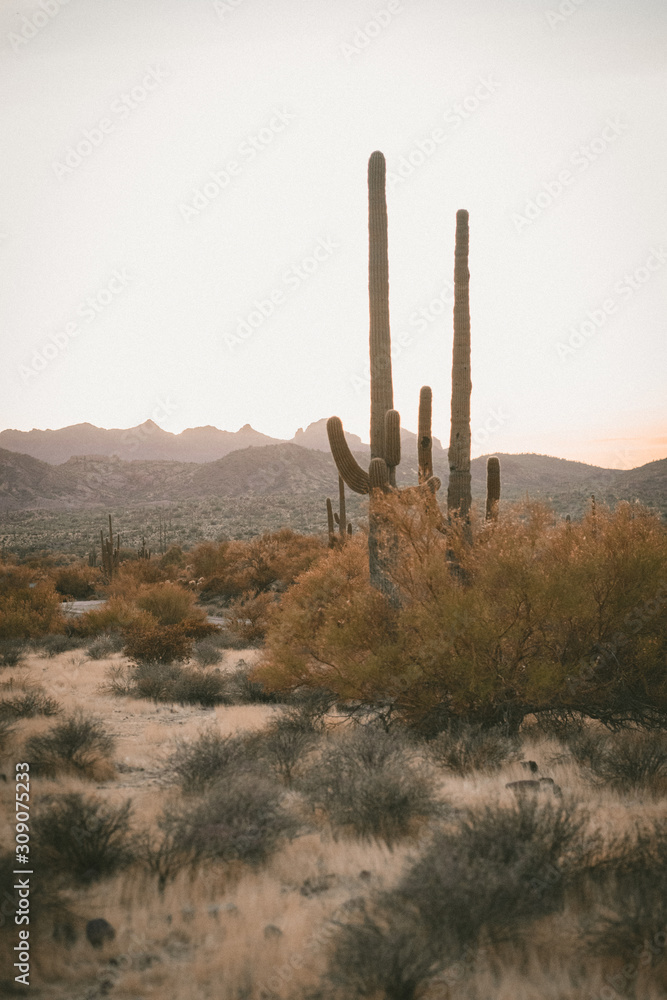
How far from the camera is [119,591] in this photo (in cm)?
2125

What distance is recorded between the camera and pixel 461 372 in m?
10.1

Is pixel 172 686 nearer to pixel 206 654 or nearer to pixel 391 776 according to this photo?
pixel 206 654

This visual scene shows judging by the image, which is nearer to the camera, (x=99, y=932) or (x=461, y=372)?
(x=99, y=932)

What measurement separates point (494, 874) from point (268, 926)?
55.5 inches

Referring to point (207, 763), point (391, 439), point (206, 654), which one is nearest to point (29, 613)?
point (206, 654)

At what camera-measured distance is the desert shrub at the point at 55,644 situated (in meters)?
14.1

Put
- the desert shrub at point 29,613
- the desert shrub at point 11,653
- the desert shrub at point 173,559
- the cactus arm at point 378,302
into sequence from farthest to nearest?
1. the desert shrub at point 173,559
2. the desert shrub at point 29,613
3. the desert shrub at point 11,653
4. the cactus arm at point 378,302

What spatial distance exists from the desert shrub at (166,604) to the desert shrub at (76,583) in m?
10.3

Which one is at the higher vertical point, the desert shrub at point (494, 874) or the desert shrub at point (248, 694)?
the desert shrub at point (494, 874)

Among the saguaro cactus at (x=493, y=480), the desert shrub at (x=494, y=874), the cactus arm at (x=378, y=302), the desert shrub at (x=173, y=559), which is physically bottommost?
A: the desert shrub at (x=173, y=559)

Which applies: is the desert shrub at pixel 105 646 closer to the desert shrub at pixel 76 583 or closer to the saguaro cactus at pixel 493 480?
the saguaro cactus at pixel 493 480

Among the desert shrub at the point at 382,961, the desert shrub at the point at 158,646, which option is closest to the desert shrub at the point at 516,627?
the desert shrub at the point at 382,961

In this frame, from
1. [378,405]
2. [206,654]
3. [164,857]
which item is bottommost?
[206,654]

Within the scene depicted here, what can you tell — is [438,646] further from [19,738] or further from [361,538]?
[19,738]
